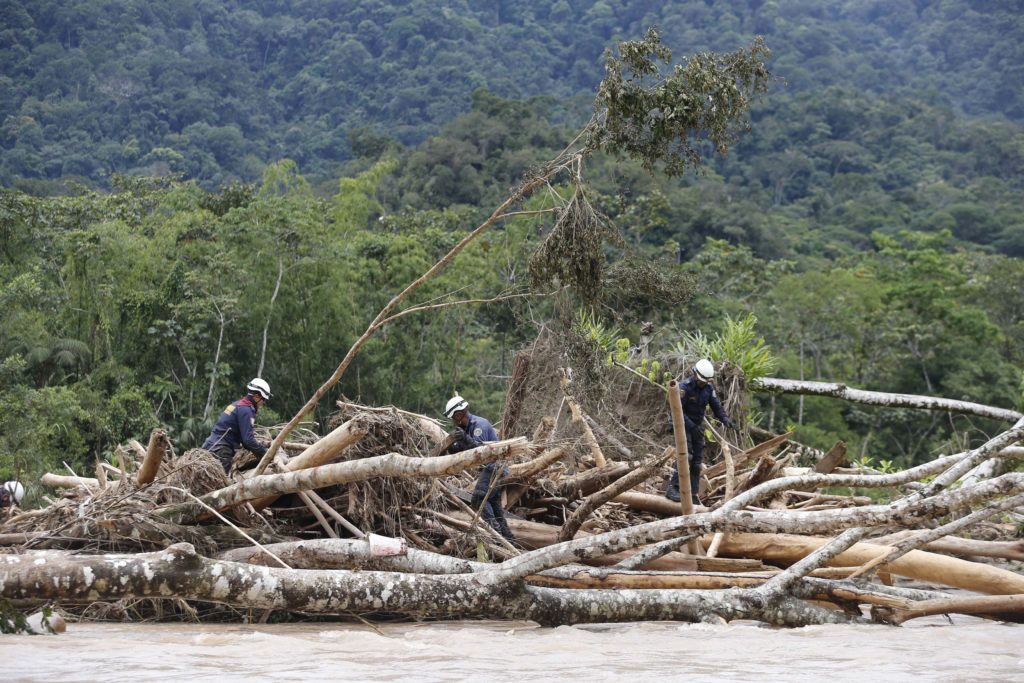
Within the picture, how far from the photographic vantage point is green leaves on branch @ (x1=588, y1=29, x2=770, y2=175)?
10117mm

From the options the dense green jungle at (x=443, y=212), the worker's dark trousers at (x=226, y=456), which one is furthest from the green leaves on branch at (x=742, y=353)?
the worker's dark trousers at (x=226, y=456)

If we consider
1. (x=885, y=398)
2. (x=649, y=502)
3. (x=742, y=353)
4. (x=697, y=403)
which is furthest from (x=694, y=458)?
(x=885, y=398)

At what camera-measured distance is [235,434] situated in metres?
8.83

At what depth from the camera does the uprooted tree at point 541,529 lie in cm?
697

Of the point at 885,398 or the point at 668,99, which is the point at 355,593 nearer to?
the point at 668,99

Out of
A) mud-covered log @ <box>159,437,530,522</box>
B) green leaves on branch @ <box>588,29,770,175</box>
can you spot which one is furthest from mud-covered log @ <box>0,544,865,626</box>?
green leaves on branch @ <box>588,29,770,175</box>

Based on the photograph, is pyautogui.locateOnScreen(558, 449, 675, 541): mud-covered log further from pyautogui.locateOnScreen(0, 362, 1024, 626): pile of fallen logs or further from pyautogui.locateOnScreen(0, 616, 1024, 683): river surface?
pyautogui.locateOnScreen(0, 616, 1024, 683): river surface

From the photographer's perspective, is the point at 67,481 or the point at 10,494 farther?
the point at 67,481

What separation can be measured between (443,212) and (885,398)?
78.9 feet

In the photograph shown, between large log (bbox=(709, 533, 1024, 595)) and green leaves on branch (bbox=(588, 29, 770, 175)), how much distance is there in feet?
11.7

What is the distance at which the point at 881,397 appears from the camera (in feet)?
44.0

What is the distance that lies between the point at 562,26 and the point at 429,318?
3052 inches

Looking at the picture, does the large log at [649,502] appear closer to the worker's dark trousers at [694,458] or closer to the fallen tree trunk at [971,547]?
the worker's dark trousers at [694,458]

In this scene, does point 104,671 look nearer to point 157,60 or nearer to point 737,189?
point 737,189
